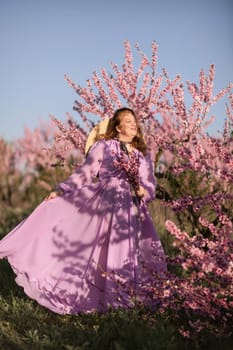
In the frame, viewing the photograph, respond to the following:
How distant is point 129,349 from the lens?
3.74 meters

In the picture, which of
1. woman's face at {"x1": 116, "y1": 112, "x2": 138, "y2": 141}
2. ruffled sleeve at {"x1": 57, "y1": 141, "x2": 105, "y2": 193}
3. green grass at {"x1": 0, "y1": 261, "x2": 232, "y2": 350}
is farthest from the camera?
woman's face at {"x1": 116, "y1": 112, "x2": 138, "y2": 141}

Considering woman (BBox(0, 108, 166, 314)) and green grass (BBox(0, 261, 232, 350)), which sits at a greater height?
woman (BBox(0, 108, 166, 314))

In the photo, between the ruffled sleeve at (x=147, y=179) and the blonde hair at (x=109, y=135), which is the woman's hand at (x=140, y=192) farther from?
the blonde hair at (x=109, y=135)

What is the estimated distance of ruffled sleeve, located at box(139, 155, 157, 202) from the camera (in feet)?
17.1

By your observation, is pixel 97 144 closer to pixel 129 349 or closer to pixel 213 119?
pixel 129 349

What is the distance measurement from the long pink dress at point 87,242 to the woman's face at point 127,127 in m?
0.12

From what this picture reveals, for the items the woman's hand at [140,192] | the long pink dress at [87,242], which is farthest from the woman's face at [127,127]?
the woman's hand at [140,192]

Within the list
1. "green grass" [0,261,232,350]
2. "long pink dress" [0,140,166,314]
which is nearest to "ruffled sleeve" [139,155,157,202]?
"long pink dress" [0,140,166,314]

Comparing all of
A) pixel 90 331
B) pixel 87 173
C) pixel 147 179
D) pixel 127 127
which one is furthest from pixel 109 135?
pixel 90 331

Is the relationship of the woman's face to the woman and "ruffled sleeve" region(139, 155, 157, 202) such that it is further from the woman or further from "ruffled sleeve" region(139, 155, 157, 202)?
"ruffled sleeve" region(139, 155, 157, 202)

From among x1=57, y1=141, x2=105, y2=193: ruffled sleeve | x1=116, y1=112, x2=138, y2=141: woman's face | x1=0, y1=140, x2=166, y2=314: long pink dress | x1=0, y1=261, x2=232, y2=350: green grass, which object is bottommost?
x1=0, y1=261, x2=232, y2=350: green grass

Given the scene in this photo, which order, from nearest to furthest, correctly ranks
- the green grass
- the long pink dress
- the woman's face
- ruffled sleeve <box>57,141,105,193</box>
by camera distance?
the green grass < the long pink dress < ruffled sleeve <box>57,141,105,193</box> < the woman's face

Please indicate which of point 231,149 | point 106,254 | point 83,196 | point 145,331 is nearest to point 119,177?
point 83,196

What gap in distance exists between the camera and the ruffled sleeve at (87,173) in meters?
5.21
